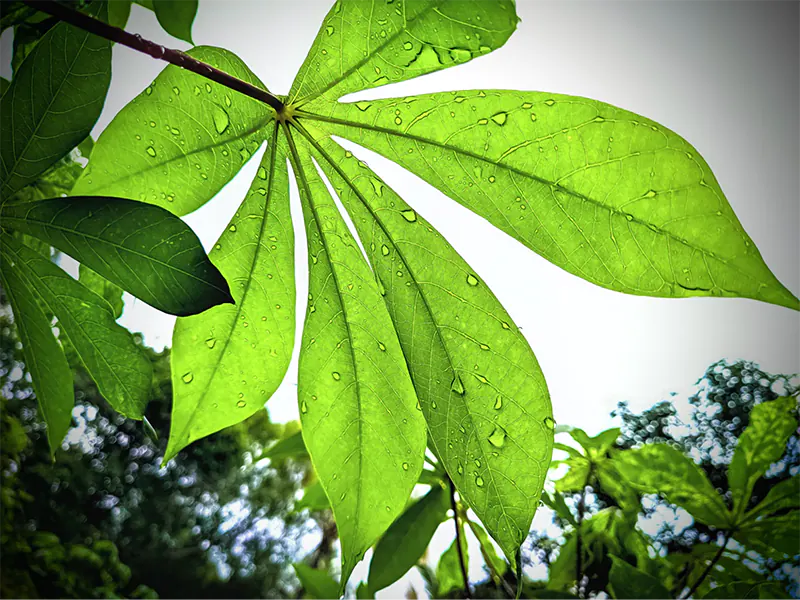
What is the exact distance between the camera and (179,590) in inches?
79.8

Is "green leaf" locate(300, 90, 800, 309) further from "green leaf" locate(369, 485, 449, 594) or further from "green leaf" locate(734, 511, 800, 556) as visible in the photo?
"green leaf" locate(734, 511, 800, 556)

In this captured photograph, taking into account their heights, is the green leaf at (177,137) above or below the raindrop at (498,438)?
above

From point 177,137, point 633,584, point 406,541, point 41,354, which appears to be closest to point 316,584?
point 406,541

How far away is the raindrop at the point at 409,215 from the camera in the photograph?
31 centimetres

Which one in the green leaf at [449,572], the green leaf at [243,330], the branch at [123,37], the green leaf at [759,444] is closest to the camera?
the branch at [123,37]

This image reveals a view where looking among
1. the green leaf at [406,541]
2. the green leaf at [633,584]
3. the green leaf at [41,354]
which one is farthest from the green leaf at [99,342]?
the green leaf at [633,584]

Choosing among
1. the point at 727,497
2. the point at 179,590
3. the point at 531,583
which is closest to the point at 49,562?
the point at 179,590

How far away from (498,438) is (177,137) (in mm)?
254

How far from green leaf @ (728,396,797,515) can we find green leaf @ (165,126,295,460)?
1.85 feet

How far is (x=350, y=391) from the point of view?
33cm

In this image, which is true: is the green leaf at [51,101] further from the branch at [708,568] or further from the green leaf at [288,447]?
the branch at [708,568]

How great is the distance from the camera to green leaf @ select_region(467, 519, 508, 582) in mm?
629

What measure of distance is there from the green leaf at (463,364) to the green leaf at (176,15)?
0.20 metres

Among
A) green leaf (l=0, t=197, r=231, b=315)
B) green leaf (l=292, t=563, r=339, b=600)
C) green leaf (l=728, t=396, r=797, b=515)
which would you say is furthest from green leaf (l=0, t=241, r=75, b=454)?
green leaf (l=728, t=396, r=797, b=515)
